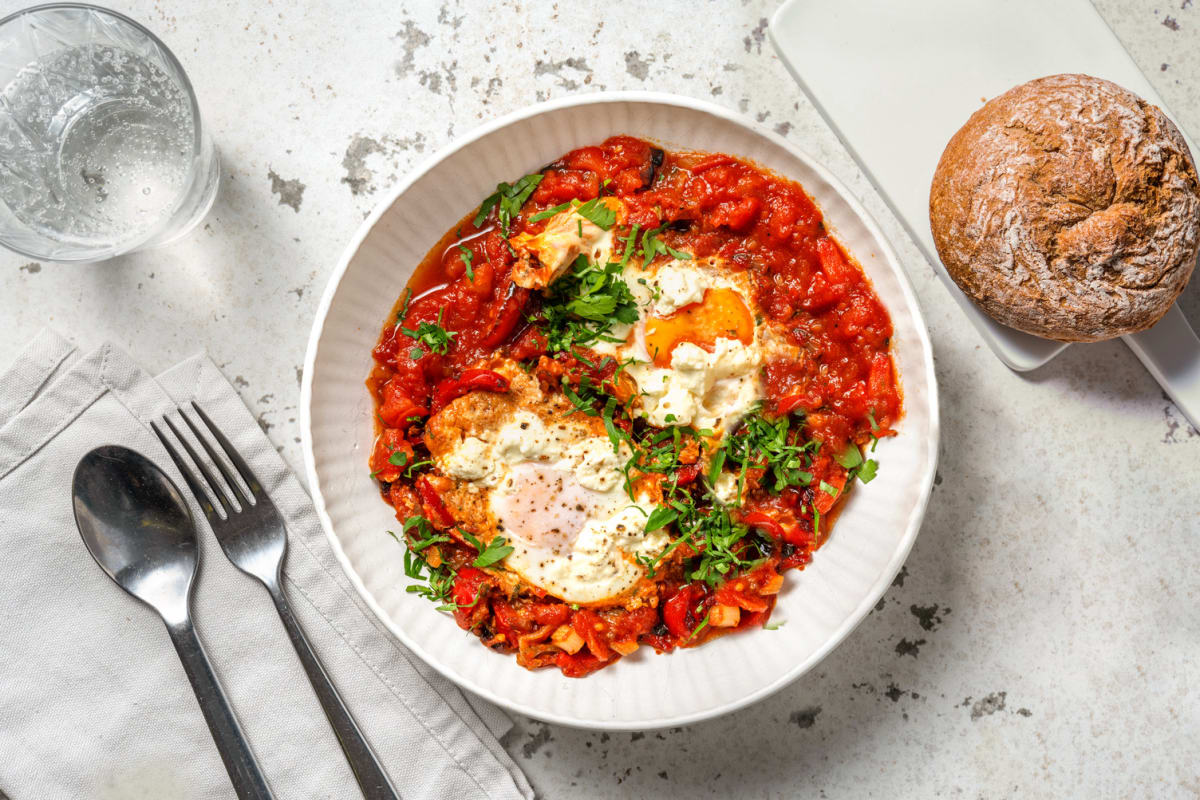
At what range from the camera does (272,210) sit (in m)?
4.30

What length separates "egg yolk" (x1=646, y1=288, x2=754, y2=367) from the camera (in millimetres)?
3758

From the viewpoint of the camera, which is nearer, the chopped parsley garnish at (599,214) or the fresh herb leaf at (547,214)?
the chopped parsley garnish at (599,214)

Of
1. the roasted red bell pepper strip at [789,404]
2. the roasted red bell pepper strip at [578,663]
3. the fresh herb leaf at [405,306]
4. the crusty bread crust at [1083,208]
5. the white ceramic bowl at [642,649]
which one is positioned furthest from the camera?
the fresh herb leaf at [405,306]

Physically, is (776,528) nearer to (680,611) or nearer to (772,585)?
(772,585)

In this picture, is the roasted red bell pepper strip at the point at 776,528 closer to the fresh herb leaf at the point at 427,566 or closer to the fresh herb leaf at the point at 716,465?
the fresh herb leaf at the point at 716,465

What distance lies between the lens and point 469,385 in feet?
12.5

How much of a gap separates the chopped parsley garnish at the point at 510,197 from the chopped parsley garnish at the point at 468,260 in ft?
0.65

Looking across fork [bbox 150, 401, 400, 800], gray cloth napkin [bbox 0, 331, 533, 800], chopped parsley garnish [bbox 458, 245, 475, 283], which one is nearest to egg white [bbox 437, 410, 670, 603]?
chopped parsley garnish [bbox 458, 245, 475, 283]

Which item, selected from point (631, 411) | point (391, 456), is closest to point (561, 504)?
point (631, 411)

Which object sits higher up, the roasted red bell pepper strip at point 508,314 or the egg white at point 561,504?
the roasted red bell pepper strip at point 508,314

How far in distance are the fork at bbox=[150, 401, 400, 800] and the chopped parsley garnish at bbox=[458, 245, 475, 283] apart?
1484mm

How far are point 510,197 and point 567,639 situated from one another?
206 cm

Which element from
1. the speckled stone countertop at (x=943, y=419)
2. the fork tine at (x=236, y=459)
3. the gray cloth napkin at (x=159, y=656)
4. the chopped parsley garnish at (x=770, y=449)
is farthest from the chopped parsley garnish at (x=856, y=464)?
the fork tine at (x=236, y=459)

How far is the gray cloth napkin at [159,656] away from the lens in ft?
13.8
